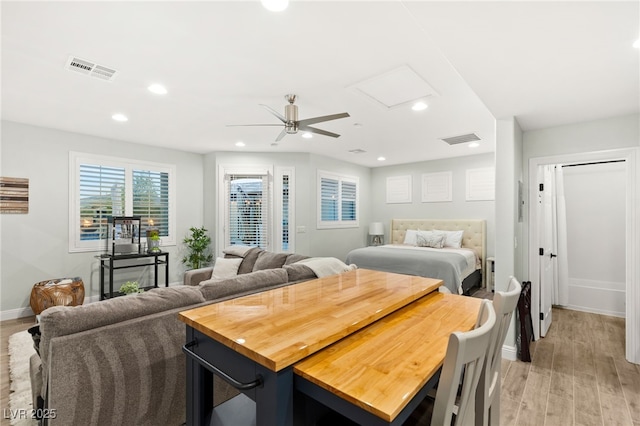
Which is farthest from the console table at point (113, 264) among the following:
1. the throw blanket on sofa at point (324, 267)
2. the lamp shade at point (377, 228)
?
the lamp shade at point (377, 228)

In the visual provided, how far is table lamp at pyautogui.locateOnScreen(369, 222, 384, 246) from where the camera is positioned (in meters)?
7.29

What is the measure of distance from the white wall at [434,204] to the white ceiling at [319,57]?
2644mm

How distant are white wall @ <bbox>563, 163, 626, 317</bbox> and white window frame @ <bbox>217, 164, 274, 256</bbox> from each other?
16.4ft

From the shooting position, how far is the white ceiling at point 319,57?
1.69 m

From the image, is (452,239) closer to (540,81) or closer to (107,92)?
(540,81)

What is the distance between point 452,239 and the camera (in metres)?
5.97

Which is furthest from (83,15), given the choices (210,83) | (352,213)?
(352,213)

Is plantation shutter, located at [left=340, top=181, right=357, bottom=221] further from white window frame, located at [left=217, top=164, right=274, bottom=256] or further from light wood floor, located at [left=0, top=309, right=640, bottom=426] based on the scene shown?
light wood floor, located at [left=0, top=309, right=640, bottom=426]

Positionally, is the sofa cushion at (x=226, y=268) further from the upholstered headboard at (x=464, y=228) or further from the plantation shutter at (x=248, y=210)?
the upholstered headboard at (x=464, y=228)

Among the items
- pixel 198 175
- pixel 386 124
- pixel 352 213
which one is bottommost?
pixel 352 213

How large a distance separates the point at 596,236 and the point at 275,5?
540 cm

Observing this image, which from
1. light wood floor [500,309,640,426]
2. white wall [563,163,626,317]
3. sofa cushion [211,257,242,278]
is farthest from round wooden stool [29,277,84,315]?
white wall [563,163,626,317]

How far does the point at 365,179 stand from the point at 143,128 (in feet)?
16.5

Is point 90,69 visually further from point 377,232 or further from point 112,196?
point 377,232
